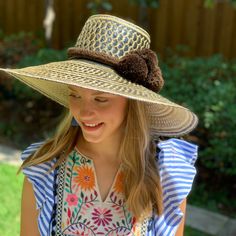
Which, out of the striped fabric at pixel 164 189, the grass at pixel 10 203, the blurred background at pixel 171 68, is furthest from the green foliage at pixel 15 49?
the striped fabric at pixel 164 189

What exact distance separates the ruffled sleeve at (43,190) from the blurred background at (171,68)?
76.6 inches

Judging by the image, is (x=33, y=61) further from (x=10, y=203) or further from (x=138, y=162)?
(x=138, y=162)

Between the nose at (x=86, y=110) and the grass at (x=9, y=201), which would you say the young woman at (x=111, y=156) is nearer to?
the nose at (x=86, y=110)

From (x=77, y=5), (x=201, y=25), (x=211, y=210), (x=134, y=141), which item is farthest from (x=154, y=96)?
(x=77, y=5)

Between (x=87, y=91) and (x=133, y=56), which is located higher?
(x=133, y=56)

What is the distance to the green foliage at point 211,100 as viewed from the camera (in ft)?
14.6

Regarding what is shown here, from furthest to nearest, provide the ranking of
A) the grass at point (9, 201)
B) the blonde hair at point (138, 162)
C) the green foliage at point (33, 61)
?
the green foliage at point (33, 61)
the grass at point (9, 201)
the blonde hair at point (138, 162)

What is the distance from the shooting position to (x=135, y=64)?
175 centimetres

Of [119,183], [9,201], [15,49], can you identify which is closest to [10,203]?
[9,201]

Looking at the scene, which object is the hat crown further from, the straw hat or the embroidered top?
the embroidered top

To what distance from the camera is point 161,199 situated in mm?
1959

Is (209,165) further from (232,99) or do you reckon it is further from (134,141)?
(134,141)

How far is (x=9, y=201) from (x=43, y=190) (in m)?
2.46

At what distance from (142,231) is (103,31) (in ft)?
2.66
